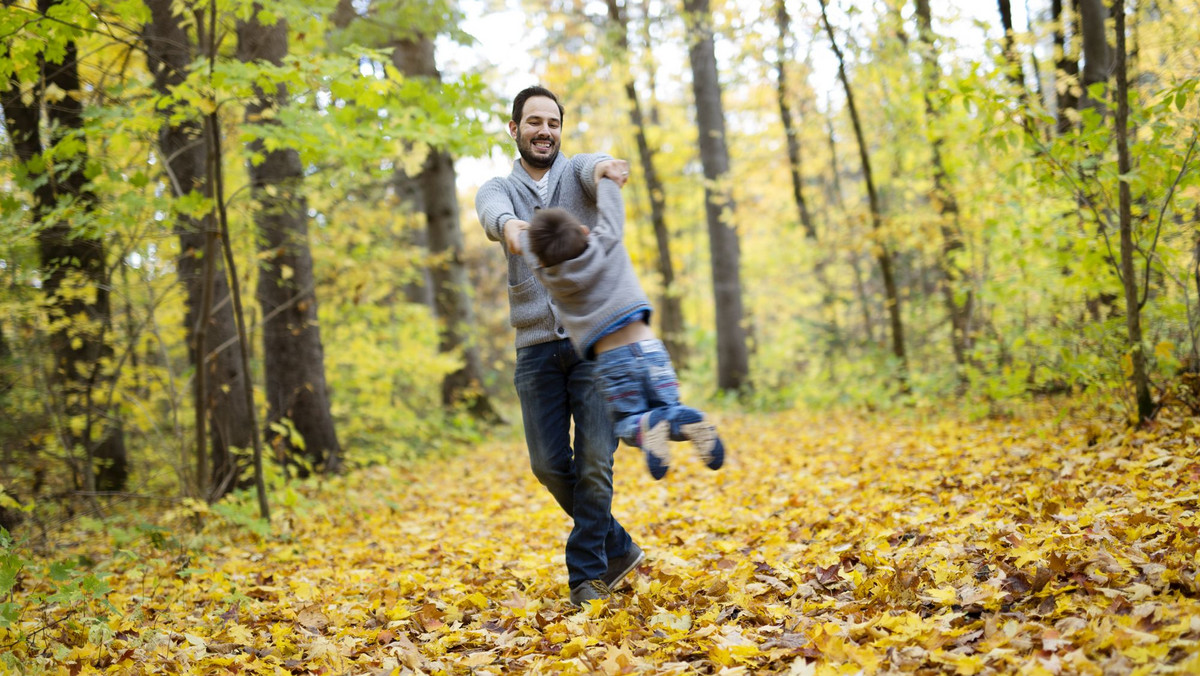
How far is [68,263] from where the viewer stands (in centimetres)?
610

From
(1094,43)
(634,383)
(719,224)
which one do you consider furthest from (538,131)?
(719,224)

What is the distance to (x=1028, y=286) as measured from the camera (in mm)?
6742

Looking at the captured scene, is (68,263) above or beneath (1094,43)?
beneath

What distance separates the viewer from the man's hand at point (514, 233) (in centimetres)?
304

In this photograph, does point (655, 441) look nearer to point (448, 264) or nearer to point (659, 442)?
point (659, 442)

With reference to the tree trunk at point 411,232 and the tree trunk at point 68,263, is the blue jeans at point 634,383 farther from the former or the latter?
the tree trunk at point 411,232

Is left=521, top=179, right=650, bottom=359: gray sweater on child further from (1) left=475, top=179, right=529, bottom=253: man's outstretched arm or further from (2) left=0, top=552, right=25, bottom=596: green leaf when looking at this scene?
(2) left=0, top=552, right=25, bottom=596: green leaf

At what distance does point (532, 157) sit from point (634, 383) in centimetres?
111

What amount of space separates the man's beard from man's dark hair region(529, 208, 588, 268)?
1.84 ft

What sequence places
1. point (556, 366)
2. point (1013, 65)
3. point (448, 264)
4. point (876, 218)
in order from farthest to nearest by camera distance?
1. point (448, 264)
2. point (876, 218)
3. point (1013, 65)
4. point (556, 366)

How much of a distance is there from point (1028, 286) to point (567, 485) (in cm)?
503

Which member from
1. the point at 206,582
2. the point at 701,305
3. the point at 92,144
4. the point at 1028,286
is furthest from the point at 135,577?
the point at 701,305

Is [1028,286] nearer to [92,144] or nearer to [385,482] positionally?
[385,482]

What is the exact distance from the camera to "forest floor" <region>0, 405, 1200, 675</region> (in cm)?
259
